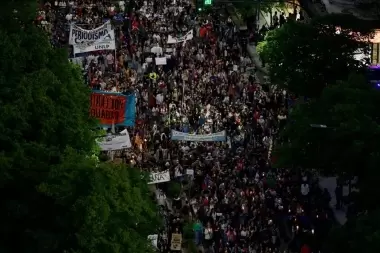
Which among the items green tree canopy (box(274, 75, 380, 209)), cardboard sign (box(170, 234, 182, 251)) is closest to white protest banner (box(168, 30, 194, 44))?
green tree canopy (box(274, 75, 380, 209))

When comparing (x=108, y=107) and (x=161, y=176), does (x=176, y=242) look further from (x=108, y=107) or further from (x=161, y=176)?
(x=108, y=107)

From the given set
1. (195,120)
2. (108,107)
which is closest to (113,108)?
(108,107)

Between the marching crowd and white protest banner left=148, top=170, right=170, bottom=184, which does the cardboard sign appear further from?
white protest banner left=148, top=170, right=170, bottom=184

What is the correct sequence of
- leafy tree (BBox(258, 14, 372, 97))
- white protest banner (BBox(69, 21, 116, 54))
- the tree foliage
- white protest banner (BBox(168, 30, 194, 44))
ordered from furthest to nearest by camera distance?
white protest banner (BBox(168, 30, 194, 44)) < white protest banner (BBox(69, 21, 116, 54)) < leafy tree (BBox(258, 14, 372, 97)) < the tree foliage

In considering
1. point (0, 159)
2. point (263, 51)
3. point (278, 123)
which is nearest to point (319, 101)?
point (278, 123)

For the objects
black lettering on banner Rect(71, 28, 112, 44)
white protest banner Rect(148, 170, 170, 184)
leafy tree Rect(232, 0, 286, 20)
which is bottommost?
white protest banner Rect(148, 170, 170, 184)

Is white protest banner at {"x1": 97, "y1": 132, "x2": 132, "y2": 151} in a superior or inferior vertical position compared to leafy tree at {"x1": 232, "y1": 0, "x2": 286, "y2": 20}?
inferior
